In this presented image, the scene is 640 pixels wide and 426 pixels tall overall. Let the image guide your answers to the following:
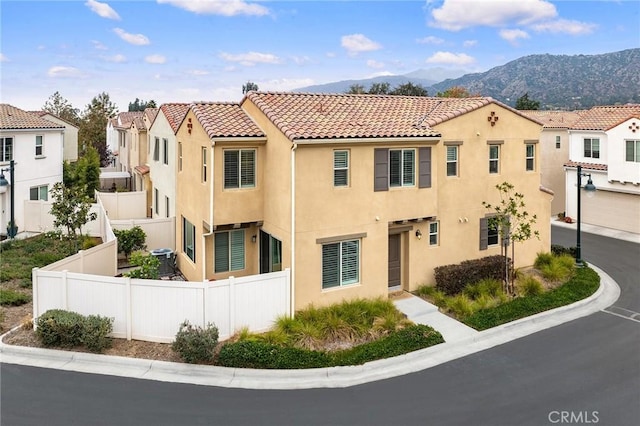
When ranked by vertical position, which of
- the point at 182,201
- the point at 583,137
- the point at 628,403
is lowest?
the point at 628,403

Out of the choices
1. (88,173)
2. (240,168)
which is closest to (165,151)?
(240,168)

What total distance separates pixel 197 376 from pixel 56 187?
42.8 ft

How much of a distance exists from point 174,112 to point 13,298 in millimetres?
11382

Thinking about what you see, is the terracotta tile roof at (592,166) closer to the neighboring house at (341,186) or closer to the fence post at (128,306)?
the neighboring house at (341,186)

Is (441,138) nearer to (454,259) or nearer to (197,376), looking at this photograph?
(454,259)

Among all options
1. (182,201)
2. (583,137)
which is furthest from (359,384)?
(583,137)

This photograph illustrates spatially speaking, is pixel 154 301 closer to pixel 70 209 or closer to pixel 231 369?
pixel 231 369

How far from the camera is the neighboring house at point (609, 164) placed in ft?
92.4

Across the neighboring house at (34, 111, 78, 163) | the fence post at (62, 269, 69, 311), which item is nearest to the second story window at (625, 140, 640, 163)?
the fence post at (62, 269, 69, 311)

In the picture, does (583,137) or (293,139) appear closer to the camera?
(293,139)

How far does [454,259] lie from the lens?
18.6 metres

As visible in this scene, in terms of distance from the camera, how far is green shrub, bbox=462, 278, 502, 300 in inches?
672

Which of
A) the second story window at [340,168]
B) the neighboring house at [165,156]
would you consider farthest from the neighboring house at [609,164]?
the neighboring house at [165,156]

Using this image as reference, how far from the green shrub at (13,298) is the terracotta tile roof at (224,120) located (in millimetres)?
8372
